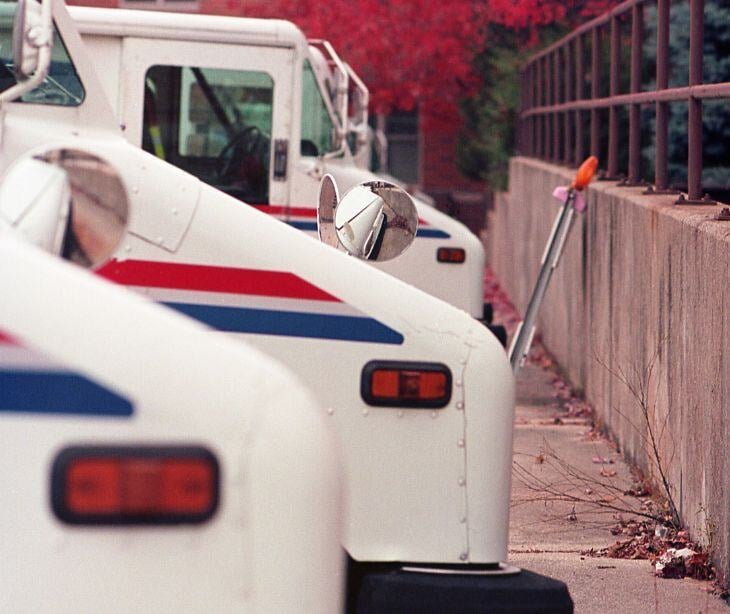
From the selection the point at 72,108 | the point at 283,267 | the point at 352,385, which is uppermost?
the point at 72,108

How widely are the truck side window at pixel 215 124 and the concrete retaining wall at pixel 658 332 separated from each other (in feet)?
6.40

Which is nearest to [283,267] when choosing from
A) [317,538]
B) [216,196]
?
[216,196]

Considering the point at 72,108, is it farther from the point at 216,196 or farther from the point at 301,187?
the point at 301,187

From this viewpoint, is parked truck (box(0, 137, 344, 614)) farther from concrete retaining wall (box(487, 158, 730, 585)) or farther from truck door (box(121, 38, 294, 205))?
truck door (box(121, 38, 294, 205))

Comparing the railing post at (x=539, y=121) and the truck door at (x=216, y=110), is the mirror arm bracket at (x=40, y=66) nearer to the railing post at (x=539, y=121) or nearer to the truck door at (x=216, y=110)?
the truck door at (x=216, y=110)

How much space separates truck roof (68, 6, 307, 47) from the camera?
29.2ft

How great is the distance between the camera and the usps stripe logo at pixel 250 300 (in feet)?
13.6

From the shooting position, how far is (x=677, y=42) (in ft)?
47.1

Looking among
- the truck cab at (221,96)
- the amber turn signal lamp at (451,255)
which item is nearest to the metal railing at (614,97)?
the amber turn signal lamp at (451,255)

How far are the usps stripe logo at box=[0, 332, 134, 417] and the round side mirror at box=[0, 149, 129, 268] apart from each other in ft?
1.18

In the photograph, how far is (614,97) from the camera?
1016 cm

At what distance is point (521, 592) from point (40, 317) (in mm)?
1838

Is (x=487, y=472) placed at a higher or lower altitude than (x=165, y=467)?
lower

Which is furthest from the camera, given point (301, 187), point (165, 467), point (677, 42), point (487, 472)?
point (677, 42)
